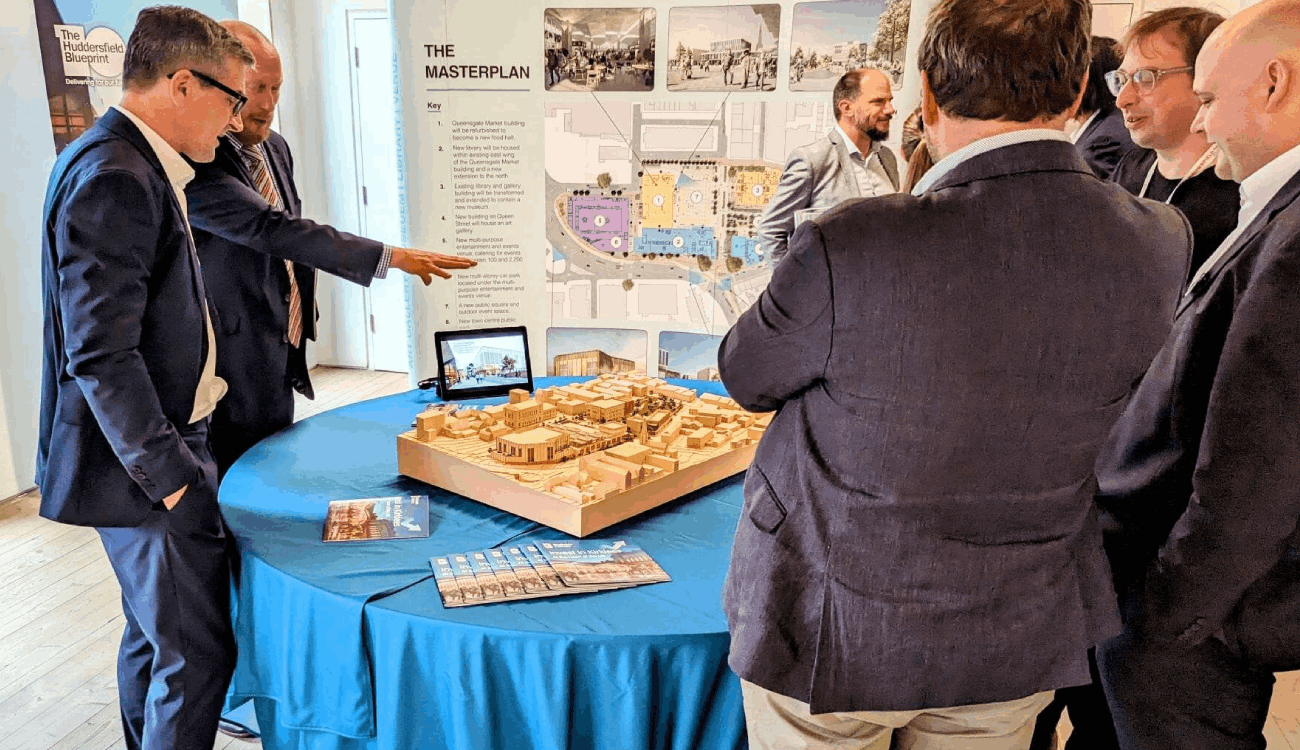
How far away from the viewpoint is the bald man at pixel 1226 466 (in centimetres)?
118

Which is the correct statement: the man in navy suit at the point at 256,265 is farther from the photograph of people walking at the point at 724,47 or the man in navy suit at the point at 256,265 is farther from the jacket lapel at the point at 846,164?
the jacket lapel at the point at 846,164

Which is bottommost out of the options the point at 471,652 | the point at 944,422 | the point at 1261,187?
the point at 471,652

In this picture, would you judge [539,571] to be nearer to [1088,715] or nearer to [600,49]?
[1088,715]

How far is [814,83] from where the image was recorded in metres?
3.28

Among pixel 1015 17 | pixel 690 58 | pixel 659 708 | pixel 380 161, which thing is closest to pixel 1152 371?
pixel 1015 17

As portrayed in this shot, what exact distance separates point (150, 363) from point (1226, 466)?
6.17ft

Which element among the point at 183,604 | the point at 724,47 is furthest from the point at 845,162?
the point at 183,604

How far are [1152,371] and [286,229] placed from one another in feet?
6.95

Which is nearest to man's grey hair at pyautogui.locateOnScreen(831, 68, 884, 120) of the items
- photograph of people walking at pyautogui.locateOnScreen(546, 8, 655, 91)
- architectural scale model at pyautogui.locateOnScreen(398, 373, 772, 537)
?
photograph of people walking at pyautogui.locateOnScreen(546, 8, 655, 91)

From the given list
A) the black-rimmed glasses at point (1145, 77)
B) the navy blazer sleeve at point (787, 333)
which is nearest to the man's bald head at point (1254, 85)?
the black-rimmed glasses at point (1145, 77)

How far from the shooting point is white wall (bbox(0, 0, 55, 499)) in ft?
12.0

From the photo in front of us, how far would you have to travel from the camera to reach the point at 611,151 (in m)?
3.46

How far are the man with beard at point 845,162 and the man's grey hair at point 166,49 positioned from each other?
2.16 m

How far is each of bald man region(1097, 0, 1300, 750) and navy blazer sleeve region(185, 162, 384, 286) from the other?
1.99 metres
